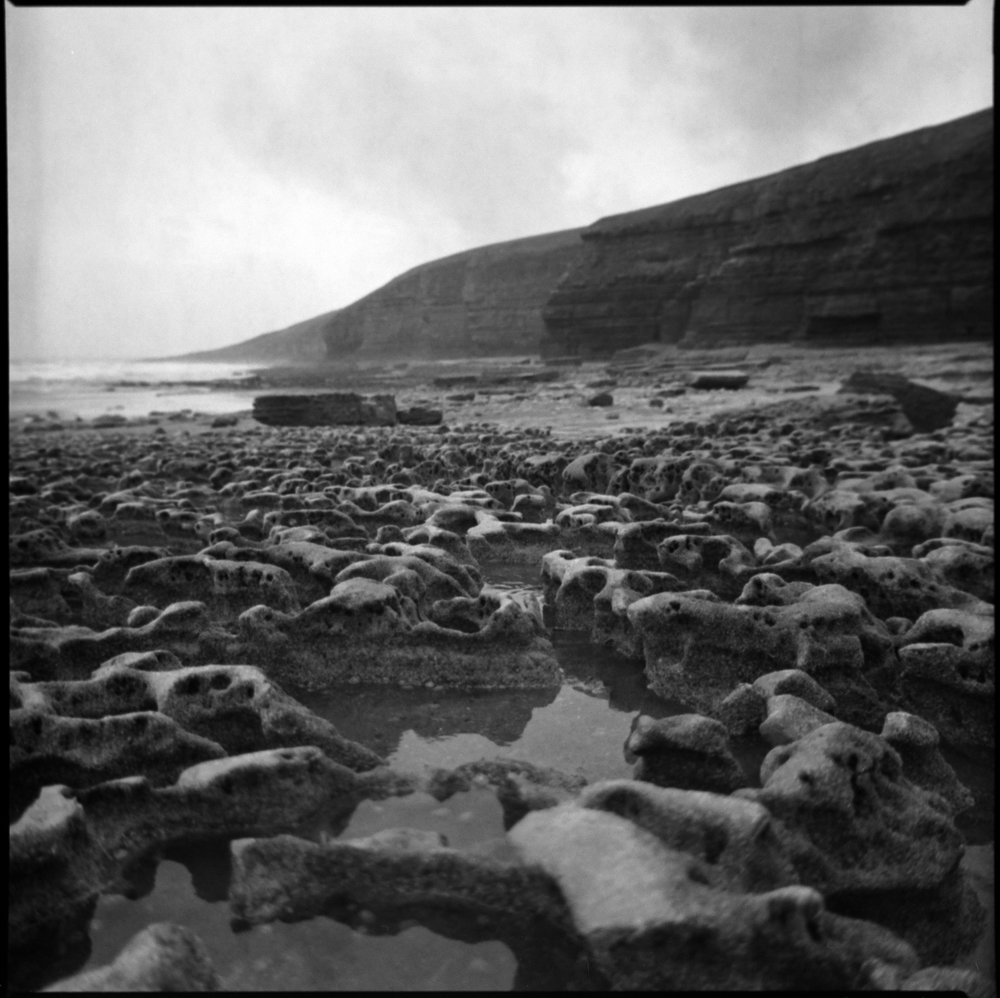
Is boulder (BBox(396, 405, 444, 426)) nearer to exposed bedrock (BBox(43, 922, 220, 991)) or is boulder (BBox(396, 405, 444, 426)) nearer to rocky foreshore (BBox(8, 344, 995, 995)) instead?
rocky foreshore (BBox(8, 344, 995, 995))

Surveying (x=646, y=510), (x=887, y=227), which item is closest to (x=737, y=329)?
(x=887, y=227)

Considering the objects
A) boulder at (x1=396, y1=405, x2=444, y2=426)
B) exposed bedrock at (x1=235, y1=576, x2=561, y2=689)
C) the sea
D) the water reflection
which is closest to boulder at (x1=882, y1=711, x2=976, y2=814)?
exposed bedrock at (x1=235, y1=576, x2=561, y2=689)

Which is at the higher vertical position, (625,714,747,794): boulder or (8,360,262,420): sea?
(8,360,262,420): sea

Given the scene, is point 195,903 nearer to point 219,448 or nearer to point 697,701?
point 697,701

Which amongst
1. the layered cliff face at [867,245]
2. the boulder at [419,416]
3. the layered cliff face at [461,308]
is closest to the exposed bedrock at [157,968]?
the layered cliff face at [867,245]

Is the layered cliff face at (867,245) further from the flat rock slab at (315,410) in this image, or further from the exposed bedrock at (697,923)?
the flat rock slab at (315,410)
